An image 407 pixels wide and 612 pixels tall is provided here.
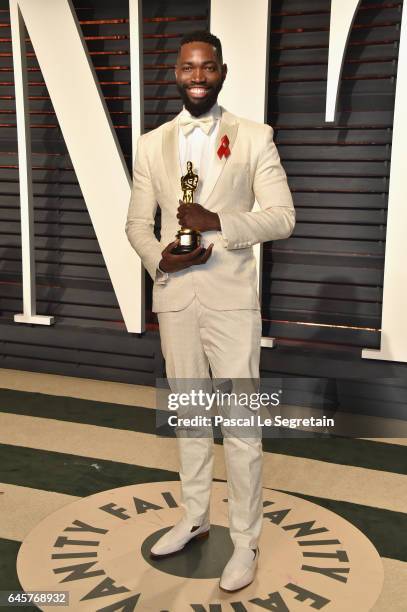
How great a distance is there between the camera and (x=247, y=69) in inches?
164

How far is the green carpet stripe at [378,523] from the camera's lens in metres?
2.65

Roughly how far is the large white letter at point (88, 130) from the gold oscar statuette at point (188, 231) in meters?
2.43

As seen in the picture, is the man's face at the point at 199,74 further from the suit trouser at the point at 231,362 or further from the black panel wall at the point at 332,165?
the black panel wall at the point at 332,165

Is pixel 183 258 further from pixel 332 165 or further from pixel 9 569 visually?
pixel 332 165

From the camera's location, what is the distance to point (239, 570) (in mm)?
2324

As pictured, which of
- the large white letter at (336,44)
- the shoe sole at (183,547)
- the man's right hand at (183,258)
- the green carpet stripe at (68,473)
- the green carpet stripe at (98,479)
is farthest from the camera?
the large white letter at (336,44)

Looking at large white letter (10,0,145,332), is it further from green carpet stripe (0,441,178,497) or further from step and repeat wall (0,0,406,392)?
green carpet stripe (0,441,178,497)

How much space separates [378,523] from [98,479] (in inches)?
51.3

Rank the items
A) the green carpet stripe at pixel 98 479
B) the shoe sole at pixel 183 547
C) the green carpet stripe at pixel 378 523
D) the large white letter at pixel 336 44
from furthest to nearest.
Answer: the large white letter at pixel 336 44 < the green carpet stripe at pixel 98 479 < the green carpet stripe at pixel 378 523 < the shoe sole at pixel 183 547

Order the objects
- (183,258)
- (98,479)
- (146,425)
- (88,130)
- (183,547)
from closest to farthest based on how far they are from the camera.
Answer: (183,258), (183,547), (98,479), (146,425), (88,130)

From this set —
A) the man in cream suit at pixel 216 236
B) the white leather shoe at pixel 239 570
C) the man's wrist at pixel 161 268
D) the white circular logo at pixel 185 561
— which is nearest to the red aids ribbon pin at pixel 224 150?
the man in cream suit at pixel 216 236

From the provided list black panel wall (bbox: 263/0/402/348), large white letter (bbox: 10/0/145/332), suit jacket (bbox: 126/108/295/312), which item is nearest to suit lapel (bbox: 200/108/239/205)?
suit jacket (bbox: 126/108/295/312)

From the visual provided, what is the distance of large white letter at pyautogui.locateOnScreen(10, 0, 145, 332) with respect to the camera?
14.9 feet

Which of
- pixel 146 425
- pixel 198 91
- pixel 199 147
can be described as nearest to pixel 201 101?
pixel 198 91
